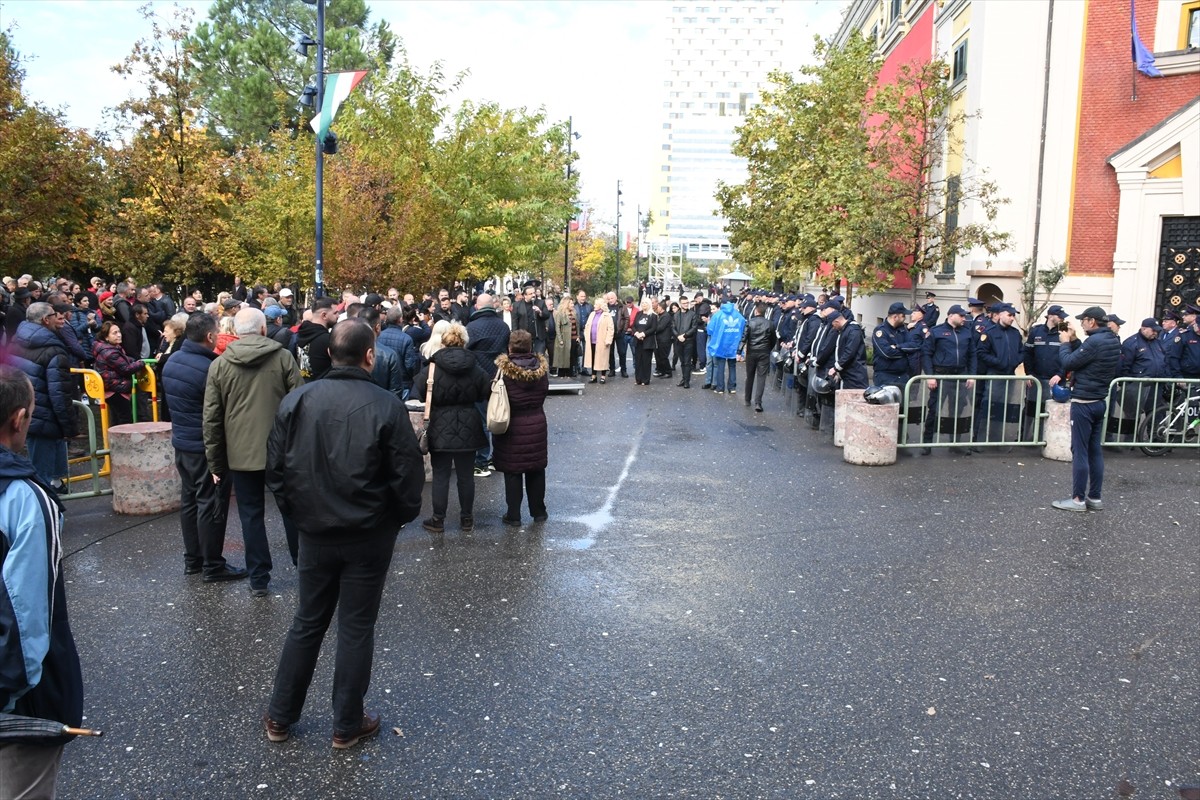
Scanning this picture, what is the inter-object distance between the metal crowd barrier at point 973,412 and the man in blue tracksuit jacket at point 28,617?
1052 cm

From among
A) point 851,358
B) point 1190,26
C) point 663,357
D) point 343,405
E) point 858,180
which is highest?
point 1190,26

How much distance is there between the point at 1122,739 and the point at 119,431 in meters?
8.23

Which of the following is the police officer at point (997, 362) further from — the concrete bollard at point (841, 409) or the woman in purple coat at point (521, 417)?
the woman in purple coat at point (521, 417)

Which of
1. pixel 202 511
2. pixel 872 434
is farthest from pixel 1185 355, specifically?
pixel 202 511

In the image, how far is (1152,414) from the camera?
12.4m

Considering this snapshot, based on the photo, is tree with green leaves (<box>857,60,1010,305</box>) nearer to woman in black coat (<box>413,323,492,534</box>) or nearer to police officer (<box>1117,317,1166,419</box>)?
police officer (<box>1117,317,1166,419</box>)

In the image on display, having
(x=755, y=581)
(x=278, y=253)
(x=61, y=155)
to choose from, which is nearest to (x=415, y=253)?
(x=278, y=253)

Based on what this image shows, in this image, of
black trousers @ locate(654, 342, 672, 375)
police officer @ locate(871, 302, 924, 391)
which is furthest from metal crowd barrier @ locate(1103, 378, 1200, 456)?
black trousers @ locate(654, 342, 672, 375)

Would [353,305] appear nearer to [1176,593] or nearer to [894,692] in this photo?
[894,692]

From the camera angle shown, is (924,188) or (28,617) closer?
(28,617)

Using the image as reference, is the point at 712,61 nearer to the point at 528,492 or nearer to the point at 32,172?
the point at 32,172

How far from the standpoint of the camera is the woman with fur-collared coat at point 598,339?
67.9ft

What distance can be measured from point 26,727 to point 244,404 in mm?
3703

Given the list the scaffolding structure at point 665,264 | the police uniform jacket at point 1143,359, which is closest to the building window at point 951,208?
the police uniform jacket at point 1143,359
